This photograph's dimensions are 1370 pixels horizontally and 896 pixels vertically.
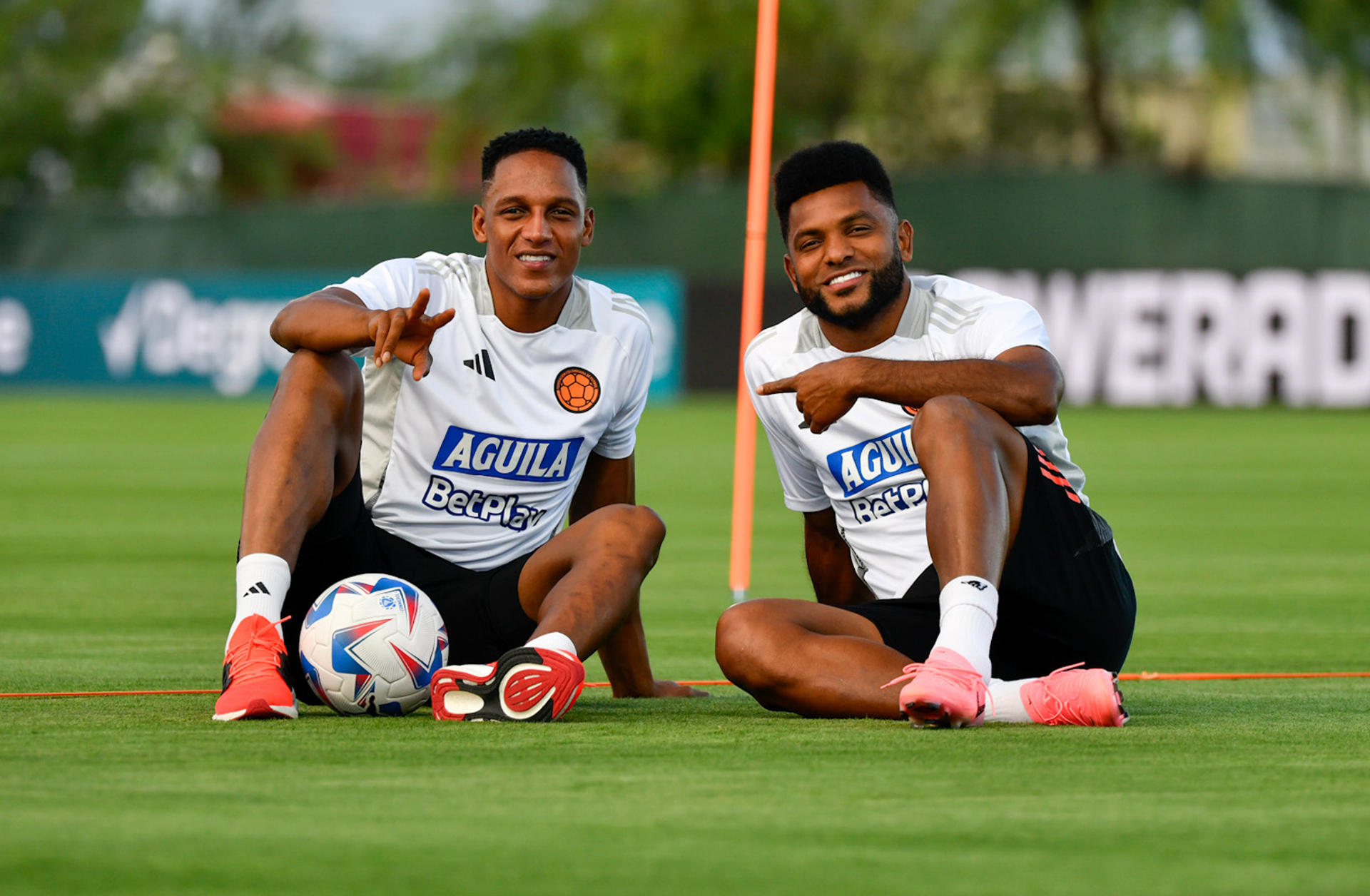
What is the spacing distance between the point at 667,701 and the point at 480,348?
1017 mm

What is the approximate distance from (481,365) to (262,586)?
2.91ft

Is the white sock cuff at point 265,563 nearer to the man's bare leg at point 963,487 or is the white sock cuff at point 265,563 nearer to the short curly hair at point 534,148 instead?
the short curly hair at point 534,148

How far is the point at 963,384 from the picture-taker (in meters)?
4.76

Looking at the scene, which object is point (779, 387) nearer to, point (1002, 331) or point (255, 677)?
point (1002, 331)

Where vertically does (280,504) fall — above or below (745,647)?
above

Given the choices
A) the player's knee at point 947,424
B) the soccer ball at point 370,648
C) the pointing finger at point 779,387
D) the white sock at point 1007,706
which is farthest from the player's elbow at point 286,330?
the white sock at point 1007,706

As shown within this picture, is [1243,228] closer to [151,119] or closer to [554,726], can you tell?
[554,726]

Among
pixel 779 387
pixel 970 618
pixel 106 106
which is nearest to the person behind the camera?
pixel 970 618

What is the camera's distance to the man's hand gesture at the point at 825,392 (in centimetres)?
473

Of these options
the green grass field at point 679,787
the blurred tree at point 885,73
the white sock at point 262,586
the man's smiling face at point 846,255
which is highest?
the blurred tree at point 885,73

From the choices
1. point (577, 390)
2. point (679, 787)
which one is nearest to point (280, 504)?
point (577, 390)

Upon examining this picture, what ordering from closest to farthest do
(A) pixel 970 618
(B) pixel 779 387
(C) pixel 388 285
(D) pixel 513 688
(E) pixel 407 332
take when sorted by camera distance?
(A) pixel 970 618 < (D) pixel 513 688 < (B) pixel 779 387 < (E) pixel 407 332 < (C) pixel 388 285

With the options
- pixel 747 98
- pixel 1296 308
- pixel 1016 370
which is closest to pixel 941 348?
pixel 1016 370

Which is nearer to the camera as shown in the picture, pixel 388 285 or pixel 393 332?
pixel 393 332
